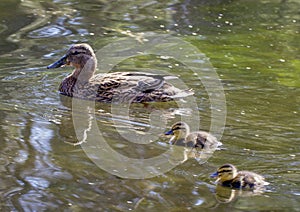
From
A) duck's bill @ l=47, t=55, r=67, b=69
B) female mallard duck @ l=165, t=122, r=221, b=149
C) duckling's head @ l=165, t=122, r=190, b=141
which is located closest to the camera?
female mallard duck @ l=165, t=122, r=221, b=149

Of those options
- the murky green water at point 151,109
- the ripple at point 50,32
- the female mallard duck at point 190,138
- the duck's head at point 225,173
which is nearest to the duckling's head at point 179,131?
the female mallard duck at point 190,138

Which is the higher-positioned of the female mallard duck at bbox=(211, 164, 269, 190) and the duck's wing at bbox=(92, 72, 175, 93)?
the female mallard duck at bbox=(211, 164, 269, 190)

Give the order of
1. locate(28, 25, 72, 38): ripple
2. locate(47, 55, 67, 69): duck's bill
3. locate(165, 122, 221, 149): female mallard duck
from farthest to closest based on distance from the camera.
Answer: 1. locate(28, 25, 72, 38): ripple
2. locate(47, 55, 67, 69): duck's bill
3. locate(165, 122, 221, 149): female mallard duck

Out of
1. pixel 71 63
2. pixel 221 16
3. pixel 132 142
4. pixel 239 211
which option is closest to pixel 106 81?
pixel 71 63

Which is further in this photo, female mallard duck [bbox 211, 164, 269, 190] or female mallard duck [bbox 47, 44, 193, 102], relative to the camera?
female mallard duck [bbox 47, 44, 193, 102]

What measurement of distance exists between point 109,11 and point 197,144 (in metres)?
5.41

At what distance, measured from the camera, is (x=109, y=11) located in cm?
1101

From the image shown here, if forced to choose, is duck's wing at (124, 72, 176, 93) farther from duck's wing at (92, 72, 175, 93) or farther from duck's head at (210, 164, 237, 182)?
duck's head at (210, 164, 237, 182)

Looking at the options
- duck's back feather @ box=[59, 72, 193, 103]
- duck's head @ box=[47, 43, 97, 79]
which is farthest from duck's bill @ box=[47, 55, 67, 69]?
duck's back feather @ box=[59, 72, 193, 103]

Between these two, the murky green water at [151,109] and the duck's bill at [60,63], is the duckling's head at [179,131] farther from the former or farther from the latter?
the duck's bill at [60,63]

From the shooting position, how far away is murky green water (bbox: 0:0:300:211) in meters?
4.93

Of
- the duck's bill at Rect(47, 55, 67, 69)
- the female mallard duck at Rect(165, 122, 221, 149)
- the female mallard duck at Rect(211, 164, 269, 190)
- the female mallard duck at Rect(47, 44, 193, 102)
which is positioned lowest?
the female mallard duck at Rect(47, 44, 193, 102)

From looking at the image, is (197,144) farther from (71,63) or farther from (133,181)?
(71,63)

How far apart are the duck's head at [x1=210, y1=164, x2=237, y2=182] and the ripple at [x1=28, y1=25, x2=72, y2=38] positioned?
4.81 metres
